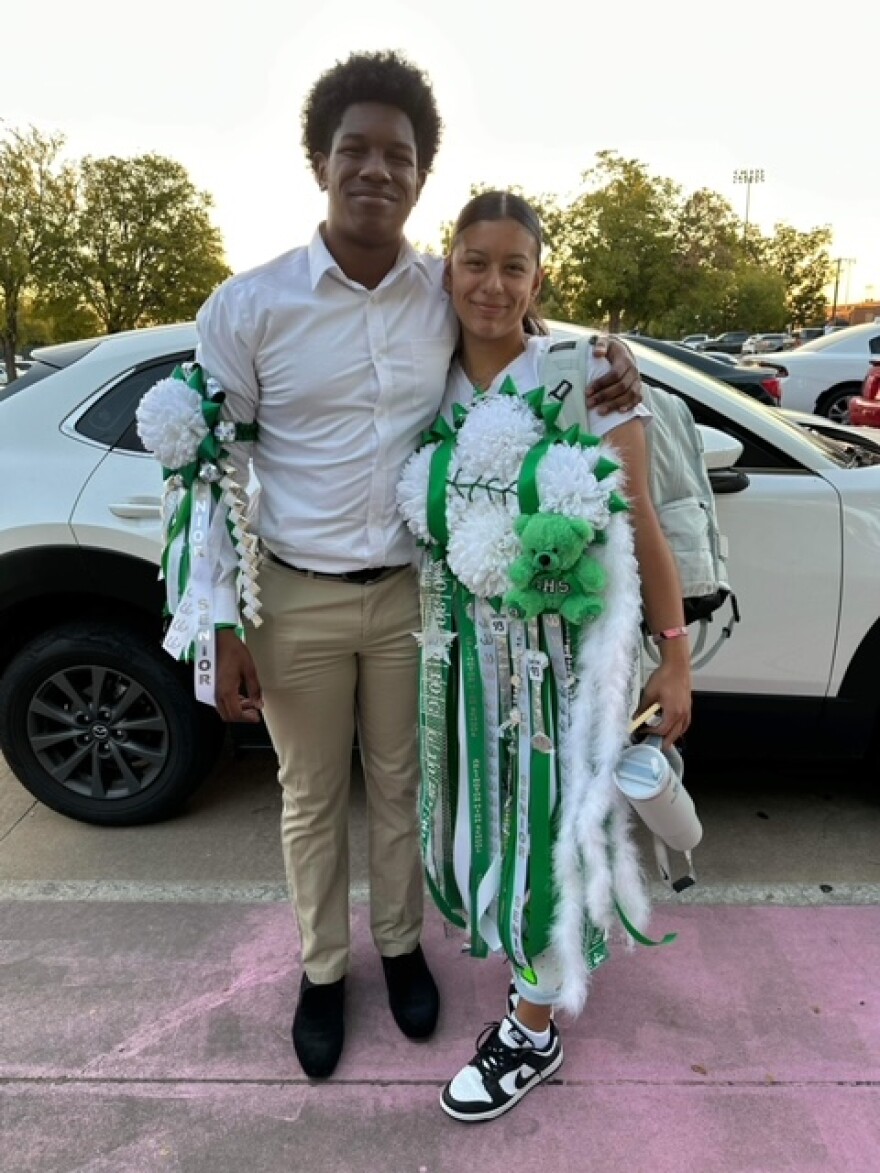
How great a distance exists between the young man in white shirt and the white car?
1004 mm

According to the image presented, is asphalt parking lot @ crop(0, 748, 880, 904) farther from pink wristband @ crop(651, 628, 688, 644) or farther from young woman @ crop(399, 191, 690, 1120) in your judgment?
pink wristband @ crop(651, 628, 688, 644)

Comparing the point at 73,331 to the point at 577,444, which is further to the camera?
the point at 73,331

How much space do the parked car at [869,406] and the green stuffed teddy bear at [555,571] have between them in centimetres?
809

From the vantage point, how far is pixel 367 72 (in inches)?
69.4

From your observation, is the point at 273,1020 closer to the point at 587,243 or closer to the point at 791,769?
the point at 791,769

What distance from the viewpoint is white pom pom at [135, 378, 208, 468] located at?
1.76 m

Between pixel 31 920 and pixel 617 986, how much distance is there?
1666mm

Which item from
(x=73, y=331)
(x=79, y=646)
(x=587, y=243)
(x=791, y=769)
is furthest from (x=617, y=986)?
(x=587, y=243)

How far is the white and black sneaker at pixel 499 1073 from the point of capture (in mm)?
1961

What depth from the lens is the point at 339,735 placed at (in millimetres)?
2098

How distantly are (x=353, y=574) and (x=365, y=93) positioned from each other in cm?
93

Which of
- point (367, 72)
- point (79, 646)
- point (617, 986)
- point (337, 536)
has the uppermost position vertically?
point (367, 72)

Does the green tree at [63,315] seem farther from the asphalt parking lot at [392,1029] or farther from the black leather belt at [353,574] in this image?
the black leather belt at [353,574]


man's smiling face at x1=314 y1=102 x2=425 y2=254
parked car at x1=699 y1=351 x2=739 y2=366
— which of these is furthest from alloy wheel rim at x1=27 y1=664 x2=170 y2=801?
parked car at x1=699 y1=351 x2=739 y2=366
